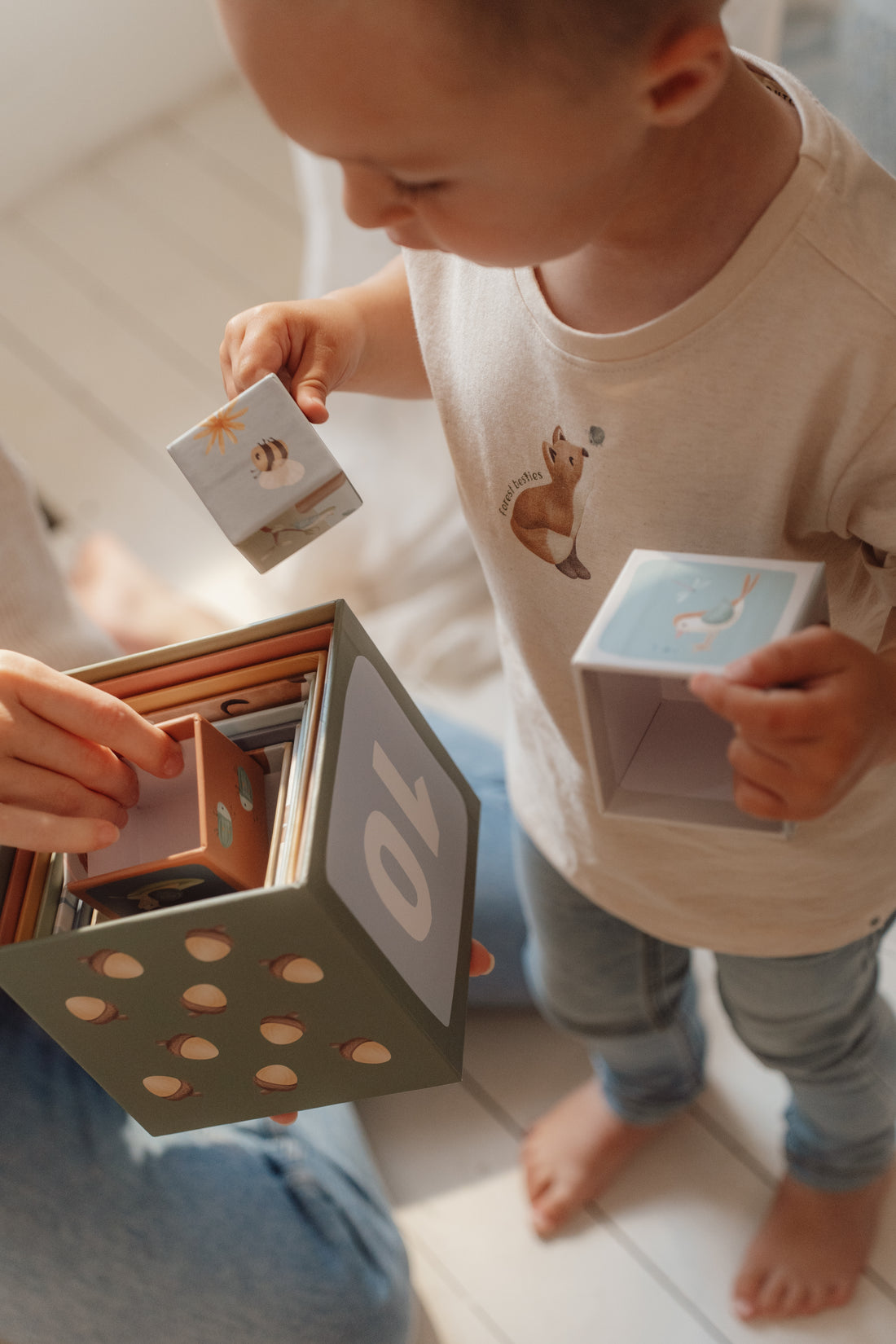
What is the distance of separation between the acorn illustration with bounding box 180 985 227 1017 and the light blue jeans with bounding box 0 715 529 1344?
0.41 meters

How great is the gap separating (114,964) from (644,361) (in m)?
0.39

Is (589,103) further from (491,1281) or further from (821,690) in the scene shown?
(491,1281)

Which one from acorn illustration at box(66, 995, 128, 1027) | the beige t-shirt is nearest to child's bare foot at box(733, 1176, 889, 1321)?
the beige t-shirt

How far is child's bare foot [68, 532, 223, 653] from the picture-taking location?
1646mm

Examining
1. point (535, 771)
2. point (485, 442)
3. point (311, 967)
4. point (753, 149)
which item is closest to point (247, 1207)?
point (535, 771)

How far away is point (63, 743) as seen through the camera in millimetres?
623

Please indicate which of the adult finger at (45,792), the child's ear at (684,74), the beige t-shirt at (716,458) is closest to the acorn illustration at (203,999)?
the adult finger at (45,792)

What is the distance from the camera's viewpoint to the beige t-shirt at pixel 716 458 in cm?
57

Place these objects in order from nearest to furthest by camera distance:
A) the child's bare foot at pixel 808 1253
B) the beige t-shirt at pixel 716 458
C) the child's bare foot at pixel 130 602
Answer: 1. the beige t-shirt at pixel 716 458
2. the child's bare foot at pixel 808 1253
3. the child's bare foot at pixel 130 602

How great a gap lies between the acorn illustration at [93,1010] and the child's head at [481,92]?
40cm

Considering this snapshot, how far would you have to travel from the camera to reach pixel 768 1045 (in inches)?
39.6

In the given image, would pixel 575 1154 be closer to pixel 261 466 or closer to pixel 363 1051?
pixel 363 1051

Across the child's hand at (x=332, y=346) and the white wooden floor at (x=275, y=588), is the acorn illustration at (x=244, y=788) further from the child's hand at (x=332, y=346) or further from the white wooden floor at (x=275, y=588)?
the white wooden floor at (x=275, y=588)

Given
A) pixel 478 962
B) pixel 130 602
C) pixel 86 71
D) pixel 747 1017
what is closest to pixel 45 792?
pixel 478 962
